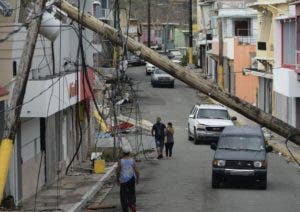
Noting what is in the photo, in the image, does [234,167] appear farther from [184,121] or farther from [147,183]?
→ [184,121]

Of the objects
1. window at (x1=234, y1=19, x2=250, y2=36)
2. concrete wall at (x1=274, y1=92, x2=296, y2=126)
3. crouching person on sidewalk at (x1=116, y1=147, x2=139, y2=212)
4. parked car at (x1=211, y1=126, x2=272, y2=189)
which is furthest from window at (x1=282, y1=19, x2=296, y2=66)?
window at (x1=234, y1=19, x2=250, y2=36)

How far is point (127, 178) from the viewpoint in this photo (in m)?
18.6

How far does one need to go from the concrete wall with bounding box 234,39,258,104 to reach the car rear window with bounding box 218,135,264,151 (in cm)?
3338

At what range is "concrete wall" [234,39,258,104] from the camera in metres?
59.9

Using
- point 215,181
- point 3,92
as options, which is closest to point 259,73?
point 215,181

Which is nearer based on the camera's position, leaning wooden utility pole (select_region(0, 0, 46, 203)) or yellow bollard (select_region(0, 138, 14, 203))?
yellow bollard (select_region(0, 138, 14, 203))

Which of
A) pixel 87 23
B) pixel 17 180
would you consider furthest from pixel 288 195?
pixel 87 23

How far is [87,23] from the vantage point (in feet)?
42.6

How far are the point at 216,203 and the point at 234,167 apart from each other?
2918 mm

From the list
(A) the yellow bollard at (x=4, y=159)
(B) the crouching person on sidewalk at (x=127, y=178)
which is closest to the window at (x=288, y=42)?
(B) the crouching person on sidewalk at (x=127, y=178)

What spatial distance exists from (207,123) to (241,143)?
1375 cm

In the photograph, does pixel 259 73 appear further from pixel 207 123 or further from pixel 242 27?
pixel 242 27

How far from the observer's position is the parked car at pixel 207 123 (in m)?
39.7

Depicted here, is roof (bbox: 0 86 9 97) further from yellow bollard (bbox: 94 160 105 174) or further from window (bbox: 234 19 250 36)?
window (bbox: 234 19 250 36)
